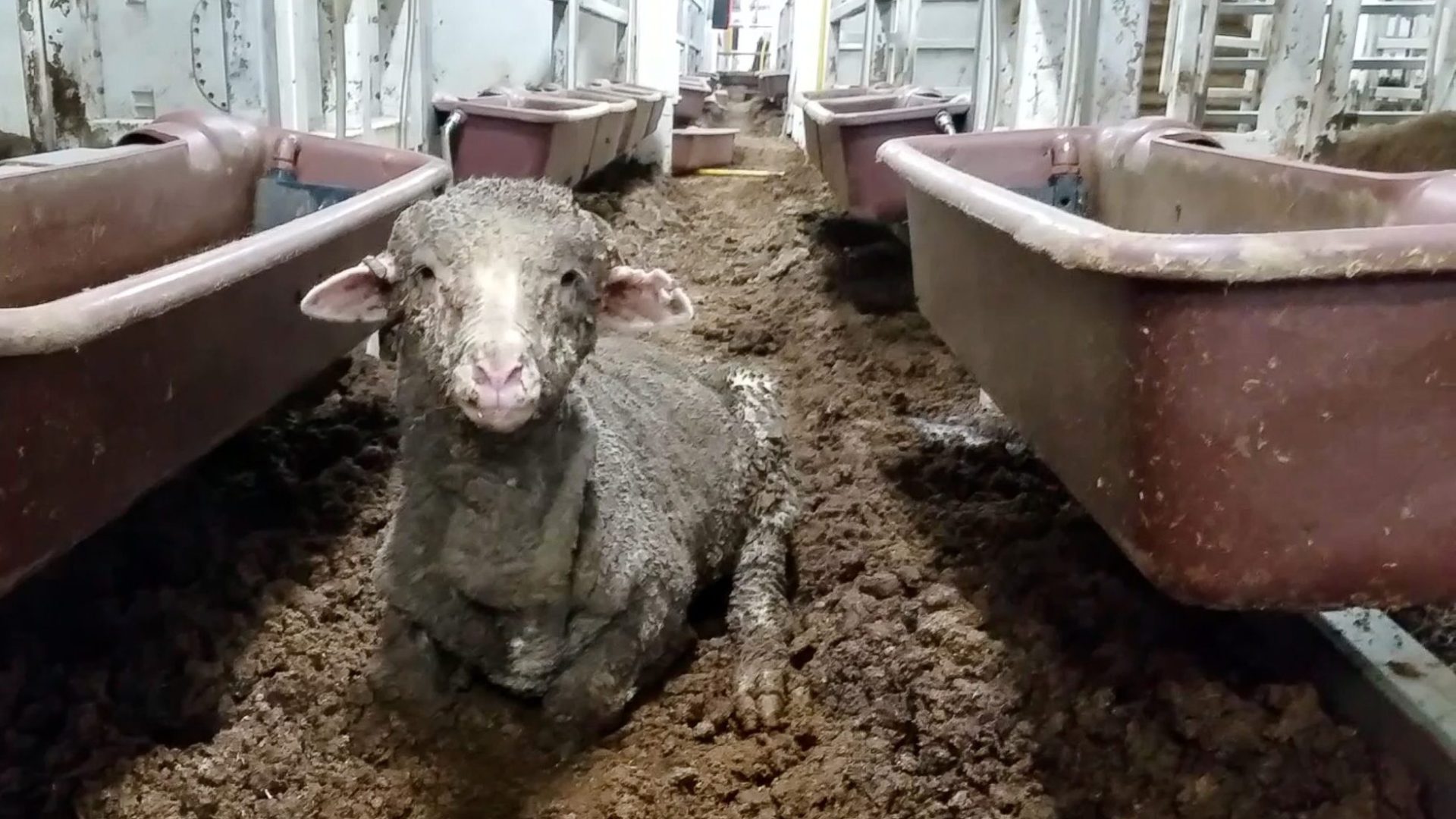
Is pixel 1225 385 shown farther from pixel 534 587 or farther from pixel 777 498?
pixel 777 498

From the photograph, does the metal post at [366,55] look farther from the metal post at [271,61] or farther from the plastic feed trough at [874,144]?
the plastic feed trough at [874,144]

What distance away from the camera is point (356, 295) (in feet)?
6.50

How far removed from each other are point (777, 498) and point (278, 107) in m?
1.84

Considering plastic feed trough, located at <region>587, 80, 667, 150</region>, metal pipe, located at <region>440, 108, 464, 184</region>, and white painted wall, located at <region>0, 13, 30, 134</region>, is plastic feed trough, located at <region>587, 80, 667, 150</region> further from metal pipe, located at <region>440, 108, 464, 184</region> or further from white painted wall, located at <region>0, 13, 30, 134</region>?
white painted wall, located at <region>0, 13, 30, 134</region>

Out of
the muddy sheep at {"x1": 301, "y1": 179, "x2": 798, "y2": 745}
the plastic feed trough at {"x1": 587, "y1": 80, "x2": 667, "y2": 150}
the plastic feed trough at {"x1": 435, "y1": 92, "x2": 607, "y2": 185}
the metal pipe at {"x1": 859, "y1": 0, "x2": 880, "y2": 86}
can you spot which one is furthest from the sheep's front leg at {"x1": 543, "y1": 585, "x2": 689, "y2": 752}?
the metal pipe at {"x1": 859, "y1": 0, "x2": 880, "y2": 86}

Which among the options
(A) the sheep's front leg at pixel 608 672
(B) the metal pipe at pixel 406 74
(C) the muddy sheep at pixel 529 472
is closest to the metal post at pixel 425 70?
(B) the metal pipe at pixel 406 74

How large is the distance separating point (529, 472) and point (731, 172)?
22.6 feet

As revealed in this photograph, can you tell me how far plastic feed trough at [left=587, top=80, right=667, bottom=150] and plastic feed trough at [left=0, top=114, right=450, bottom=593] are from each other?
361 centimetres

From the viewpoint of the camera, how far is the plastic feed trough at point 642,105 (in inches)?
269

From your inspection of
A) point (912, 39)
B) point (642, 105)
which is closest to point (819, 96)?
point (912, 39)

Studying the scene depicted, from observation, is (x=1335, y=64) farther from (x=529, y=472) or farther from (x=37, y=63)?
(x=37, y=63)

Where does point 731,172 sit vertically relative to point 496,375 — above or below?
below

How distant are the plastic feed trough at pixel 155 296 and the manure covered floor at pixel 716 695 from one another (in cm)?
40

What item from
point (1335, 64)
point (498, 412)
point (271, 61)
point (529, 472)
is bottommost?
point (529, 472)
